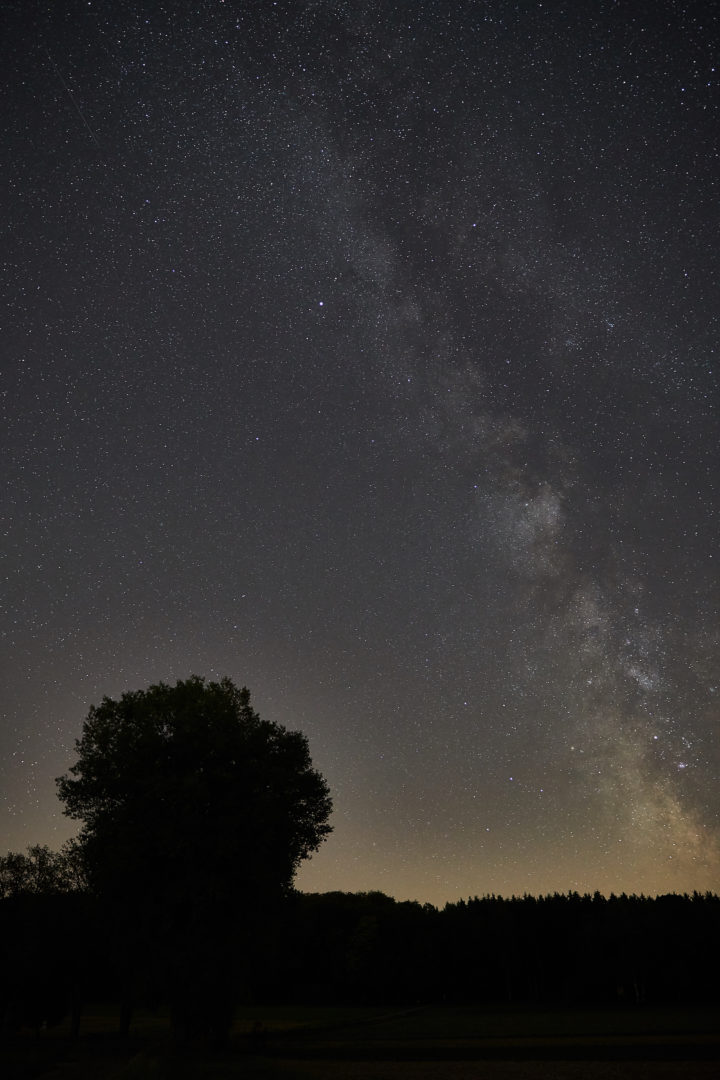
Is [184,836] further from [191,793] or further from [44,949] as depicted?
[44,949]

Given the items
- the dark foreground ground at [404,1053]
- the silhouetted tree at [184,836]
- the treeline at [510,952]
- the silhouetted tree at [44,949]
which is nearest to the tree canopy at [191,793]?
the silhouetted tree at [184,836]

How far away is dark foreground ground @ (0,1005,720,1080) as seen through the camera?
25.4 meters

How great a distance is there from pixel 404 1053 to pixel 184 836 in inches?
590

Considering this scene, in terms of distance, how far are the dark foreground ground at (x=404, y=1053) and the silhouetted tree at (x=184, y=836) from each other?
299 centimetres

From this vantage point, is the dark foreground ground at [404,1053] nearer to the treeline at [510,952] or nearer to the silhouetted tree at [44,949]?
the silhouetted tree at [44,949]

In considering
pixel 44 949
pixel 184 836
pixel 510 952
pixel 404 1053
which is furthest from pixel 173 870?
pixel 510 952

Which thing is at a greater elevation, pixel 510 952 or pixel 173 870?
pixel 173 870

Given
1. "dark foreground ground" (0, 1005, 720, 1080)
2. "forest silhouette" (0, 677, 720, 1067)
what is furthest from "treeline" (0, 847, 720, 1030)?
"forest silhouette" (0, 677, 720, 1067)

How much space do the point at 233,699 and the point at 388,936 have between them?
8405 centimetres

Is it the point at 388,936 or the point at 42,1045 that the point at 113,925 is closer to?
the point at 42,1045

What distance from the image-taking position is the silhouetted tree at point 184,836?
1271 inches

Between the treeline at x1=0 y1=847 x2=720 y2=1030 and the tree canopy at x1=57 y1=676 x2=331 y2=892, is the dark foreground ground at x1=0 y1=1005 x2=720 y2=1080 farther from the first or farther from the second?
the treeline at x1=0 y1=847 x2=720 y2=1030

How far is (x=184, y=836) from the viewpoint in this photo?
107 ft

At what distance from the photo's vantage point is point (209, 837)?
33000mm
